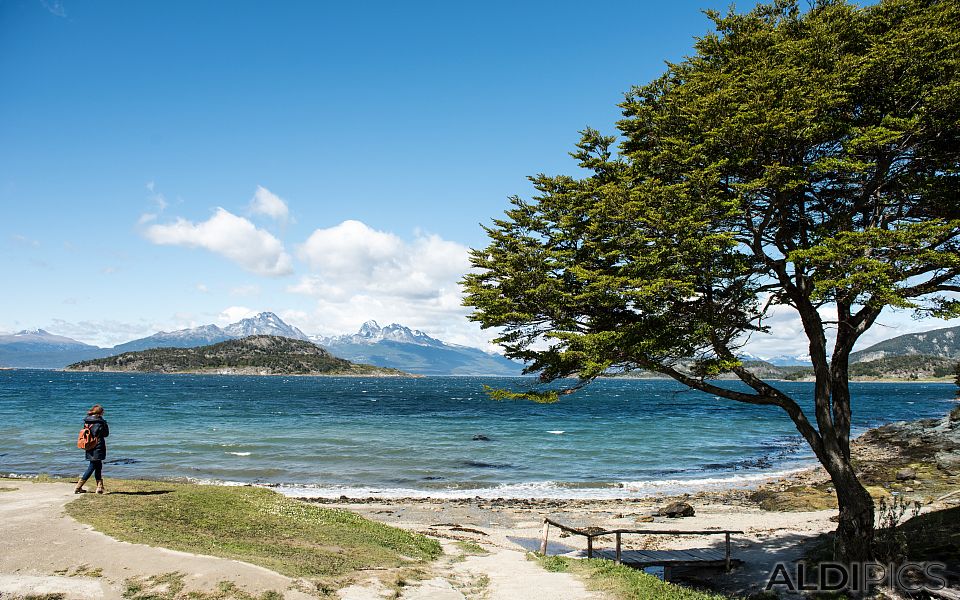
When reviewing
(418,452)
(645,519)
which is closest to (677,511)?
(645,519)

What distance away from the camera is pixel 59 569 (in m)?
9.25

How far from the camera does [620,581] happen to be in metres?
10.7

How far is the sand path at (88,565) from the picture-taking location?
8.53 meters

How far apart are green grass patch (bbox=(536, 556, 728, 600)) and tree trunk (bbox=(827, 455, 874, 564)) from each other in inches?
105

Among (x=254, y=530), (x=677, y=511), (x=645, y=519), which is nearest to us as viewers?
(x=254, y=530)

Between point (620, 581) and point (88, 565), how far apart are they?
9547 mm

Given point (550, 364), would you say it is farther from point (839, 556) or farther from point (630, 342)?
point (839, 556)

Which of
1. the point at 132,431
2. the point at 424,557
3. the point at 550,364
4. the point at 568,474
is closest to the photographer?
the point at 550,364

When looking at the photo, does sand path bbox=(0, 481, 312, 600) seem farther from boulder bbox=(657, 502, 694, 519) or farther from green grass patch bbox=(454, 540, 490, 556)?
boulder bbox=(657, 502, 694, 519)

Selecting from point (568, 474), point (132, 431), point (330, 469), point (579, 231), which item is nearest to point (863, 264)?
point (579, 231)


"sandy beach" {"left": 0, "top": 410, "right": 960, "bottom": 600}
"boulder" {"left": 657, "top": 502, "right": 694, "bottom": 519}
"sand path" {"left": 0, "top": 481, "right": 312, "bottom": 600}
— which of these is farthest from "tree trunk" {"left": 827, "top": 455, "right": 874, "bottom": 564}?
"boulder" {"left": 657, "top": 502, "right": 694, "bottom": 519}

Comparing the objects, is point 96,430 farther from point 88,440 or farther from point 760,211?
point 760,211

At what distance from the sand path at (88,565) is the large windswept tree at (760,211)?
252 inches

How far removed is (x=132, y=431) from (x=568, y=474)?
38.7 m
